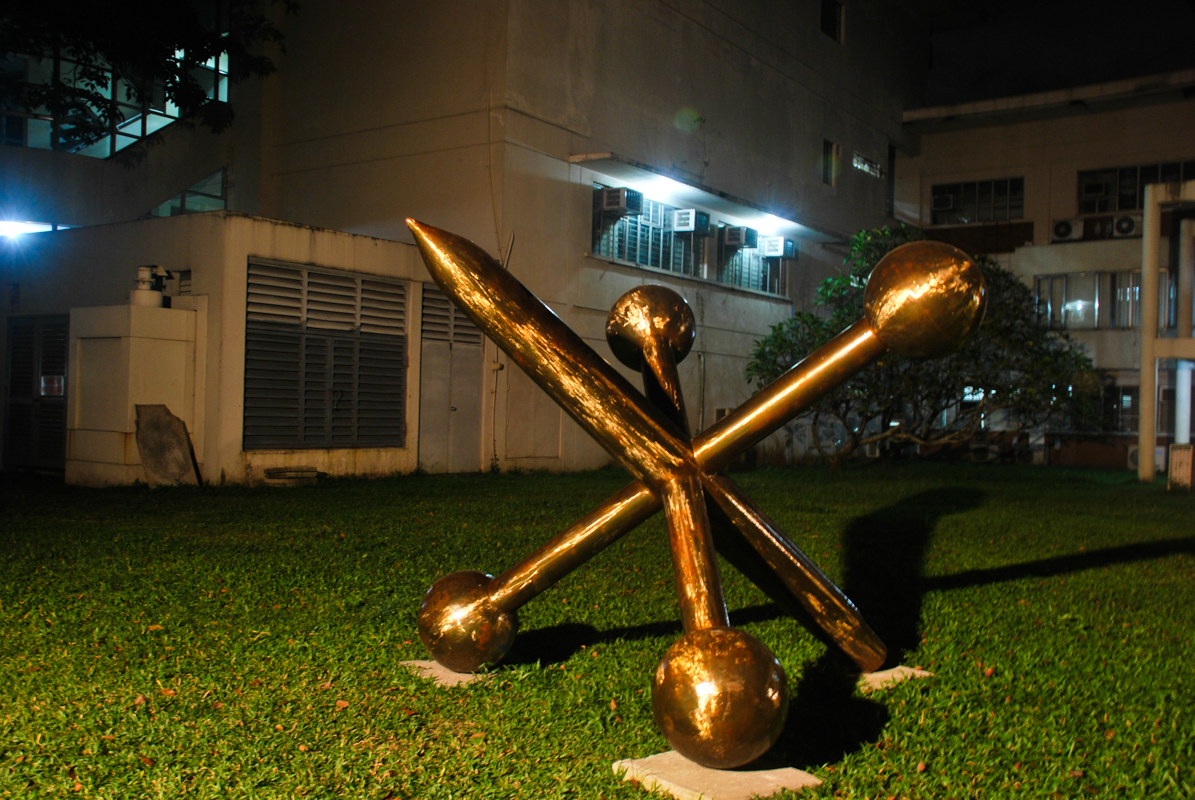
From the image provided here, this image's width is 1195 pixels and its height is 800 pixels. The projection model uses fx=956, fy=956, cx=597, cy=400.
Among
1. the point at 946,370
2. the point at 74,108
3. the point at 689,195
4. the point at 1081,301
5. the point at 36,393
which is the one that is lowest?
the point at 36,393

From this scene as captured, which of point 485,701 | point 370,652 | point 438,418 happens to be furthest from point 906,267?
point 438,418

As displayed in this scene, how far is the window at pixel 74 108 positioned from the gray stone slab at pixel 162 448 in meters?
9.36

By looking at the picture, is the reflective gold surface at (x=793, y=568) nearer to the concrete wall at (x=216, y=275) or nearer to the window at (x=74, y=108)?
the concrete wall at (x=216, y=275)

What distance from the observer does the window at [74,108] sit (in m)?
18.7

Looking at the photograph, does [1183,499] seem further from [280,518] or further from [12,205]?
[12,205]

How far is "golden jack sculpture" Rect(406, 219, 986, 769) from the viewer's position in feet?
8.68

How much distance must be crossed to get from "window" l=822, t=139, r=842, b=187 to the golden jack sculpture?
65.7 feet

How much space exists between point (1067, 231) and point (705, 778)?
85.6 feet

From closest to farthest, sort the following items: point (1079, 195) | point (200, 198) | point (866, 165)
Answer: point (200, 198) → point (866, 165) → point (1079, 195)

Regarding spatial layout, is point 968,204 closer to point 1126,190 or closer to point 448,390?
point 1126,190

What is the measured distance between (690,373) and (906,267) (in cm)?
1540

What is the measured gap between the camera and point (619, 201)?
52.9ft

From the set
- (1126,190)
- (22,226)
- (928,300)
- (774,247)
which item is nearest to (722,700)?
(928,300)

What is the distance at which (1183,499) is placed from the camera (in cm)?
1335
